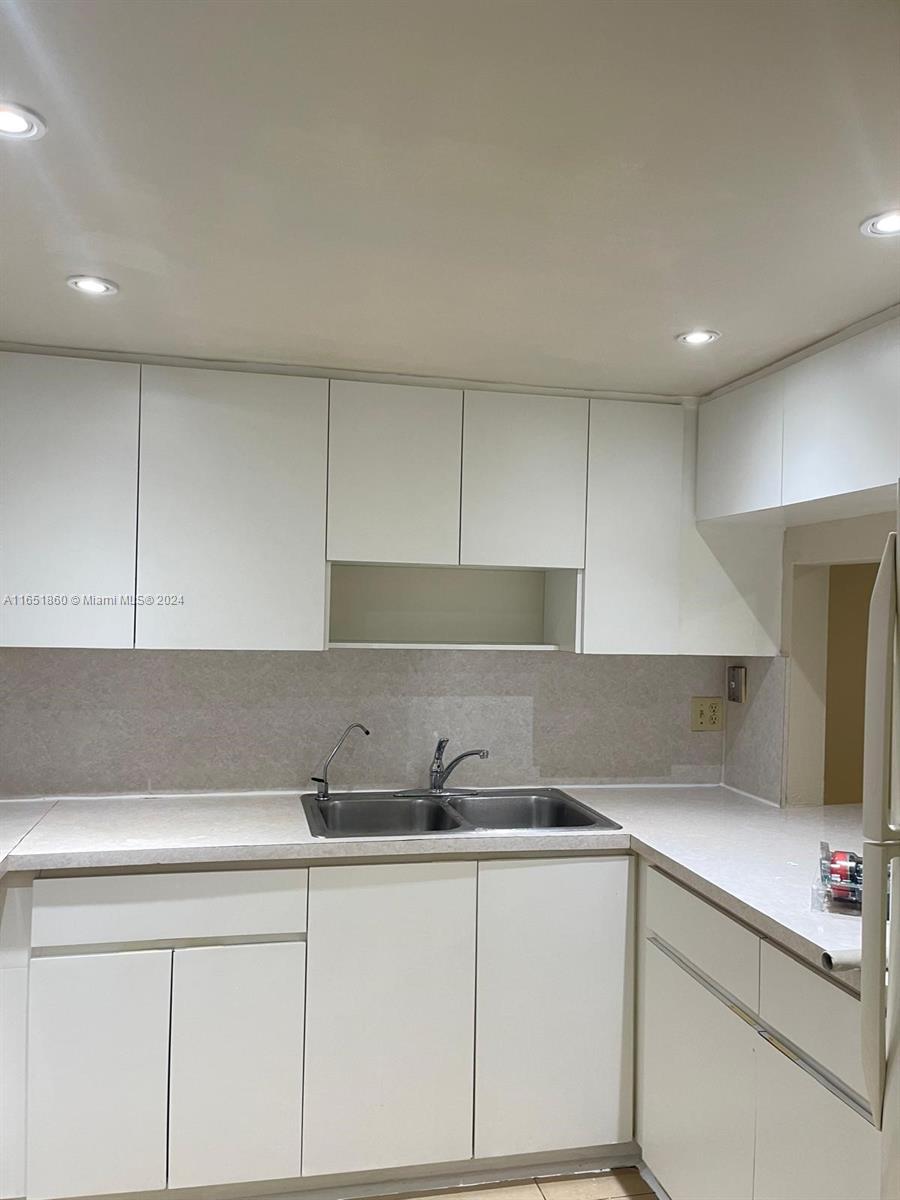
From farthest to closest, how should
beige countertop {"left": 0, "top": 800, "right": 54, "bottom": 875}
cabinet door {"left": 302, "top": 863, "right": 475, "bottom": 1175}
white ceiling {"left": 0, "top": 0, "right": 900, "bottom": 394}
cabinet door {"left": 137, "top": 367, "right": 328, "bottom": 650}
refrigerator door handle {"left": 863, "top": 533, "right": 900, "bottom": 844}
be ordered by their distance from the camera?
1. cabinet door {"left": 137, "top": 367, "right": 328, "bottom": 650}
2. cabinet door {"left": 302, "top": 863, "right": 475, "bottom": 1175}
3. beige countertop {"left": 0, "top": 800, "right": 54, "bottom": 875}
4. refrigerator door handle {"left": 863, "top": 533, "right": 900, "bottom": 844}
5. white ceiling {"left": 0, "top": 0, "right": 900, "bottom": 394}

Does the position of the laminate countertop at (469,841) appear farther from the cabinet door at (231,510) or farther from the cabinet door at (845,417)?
the cabinet door at (845,417)

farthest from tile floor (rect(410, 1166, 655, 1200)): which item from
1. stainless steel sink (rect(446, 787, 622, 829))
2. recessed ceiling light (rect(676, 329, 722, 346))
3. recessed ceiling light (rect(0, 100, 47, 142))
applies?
recessed ceiling light (rect(0, 100, 47, 142))

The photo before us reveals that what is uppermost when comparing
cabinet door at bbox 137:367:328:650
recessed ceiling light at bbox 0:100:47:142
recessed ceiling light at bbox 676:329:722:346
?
recessed ceiling light at bbox 0:100:47:142

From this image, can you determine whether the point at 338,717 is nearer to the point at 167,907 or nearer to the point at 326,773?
the point at 326,773

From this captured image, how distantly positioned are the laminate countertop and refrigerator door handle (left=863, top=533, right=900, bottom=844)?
63cm

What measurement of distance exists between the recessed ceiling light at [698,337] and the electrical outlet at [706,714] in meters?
1.40

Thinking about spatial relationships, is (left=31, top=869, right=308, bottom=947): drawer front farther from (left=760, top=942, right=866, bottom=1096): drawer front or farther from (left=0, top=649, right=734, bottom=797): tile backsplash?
(left=760, top=942, right=866, bottom=1096): drawer front

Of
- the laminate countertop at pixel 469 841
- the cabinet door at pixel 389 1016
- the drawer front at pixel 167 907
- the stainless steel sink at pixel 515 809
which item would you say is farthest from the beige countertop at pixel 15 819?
the stainless steel sink at pixel 515 809

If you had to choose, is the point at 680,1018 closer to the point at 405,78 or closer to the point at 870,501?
the point at 870,501

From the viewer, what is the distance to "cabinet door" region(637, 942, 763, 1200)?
1.98m

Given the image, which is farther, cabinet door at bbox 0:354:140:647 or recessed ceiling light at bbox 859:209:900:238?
cabinet door at bbox 0:354:140:647

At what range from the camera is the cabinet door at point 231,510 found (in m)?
2.62

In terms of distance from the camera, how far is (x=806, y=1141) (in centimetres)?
173

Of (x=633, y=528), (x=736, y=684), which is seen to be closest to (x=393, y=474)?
(x=633, y=528)
